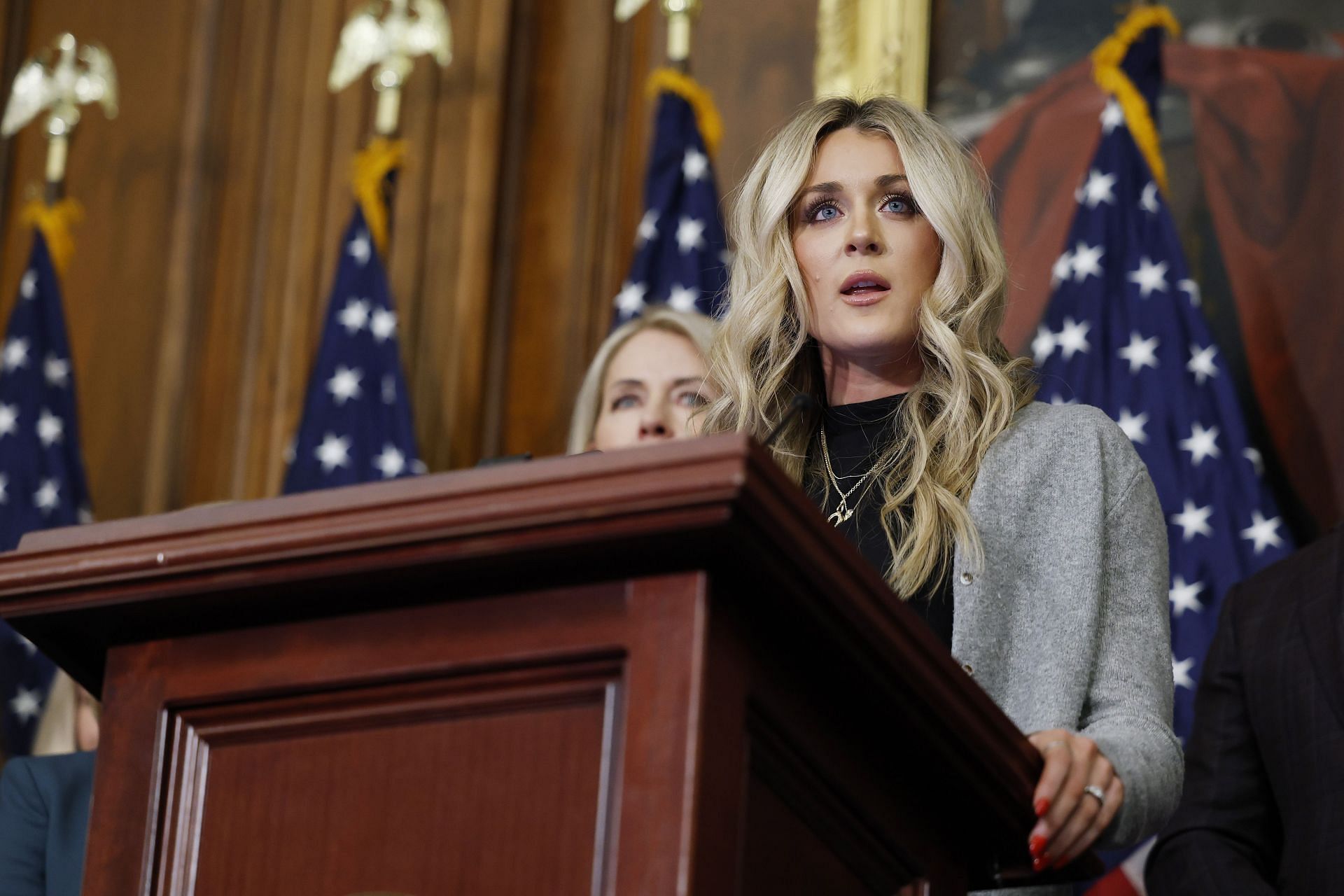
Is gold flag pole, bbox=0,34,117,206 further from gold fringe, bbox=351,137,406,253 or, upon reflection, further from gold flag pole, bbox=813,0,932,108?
gold flag pole, bbox=813,0,932,108

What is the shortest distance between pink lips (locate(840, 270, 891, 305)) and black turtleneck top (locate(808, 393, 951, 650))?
139 millimetres

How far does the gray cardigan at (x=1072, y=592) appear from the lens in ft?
6.66

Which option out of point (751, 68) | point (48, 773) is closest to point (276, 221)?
point (751, 68)

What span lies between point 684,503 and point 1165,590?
1.11 meters

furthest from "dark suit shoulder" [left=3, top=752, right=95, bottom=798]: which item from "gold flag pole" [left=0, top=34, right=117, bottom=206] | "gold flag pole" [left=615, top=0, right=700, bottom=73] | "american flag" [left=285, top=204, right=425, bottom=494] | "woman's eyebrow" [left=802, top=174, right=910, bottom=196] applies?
"gold flag pole" [left=0, top=34, right=117, bottom=206]

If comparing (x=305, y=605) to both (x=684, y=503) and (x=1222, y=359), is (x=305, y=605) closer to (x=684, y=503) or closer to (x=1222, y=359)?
(x=684, y=503)

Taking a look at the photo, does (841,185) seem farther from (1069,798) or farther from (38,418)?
(38,418)

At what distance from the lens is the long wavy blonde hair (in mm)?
2264

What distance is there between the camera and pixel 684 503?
1266 millimetres

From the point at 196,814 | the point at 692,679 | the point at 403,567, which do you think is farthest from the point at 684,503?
the point at 196,814

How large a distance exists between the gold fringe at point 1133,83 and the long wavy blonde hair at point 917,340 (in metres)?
1.98

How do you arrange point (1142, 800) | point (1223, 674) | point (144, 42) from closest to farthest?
point (1142, 800)
point (1223, 674)
point (144, 42)

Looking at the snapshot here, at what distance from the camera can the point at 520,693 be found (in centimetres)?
136

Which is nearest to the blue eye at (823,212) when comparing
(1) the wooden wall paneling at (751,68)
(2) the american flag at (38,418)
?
(1) the wooden wall paneling at (751,68)
